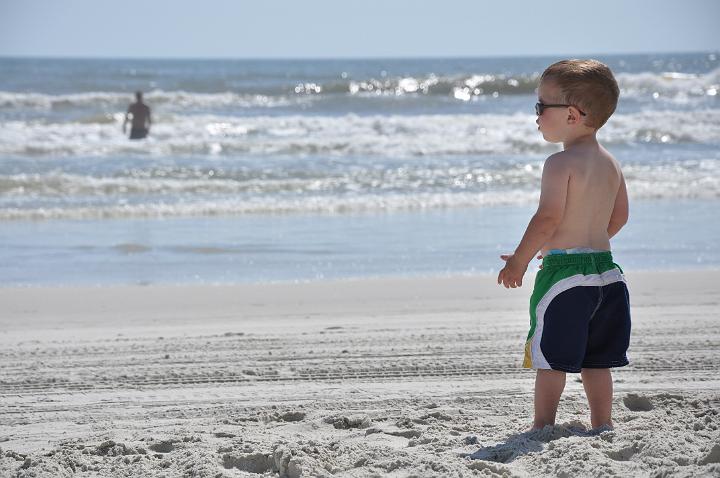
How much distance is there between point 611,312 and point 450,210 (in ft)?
22.8

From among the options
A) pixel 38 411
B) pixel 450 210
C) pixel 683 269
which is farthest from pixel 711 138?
pixel 38 411

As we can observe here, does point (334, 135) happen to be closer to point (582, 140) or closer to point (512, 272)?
point (582, 140)

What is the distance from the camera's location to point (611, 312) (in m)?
3.16

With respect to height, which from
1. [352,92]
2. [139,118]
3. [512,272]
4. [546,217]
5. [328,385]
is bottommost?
[328,385]

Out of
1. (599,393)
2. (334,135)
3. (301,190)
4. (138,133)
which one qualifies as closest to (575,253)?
(599,393)

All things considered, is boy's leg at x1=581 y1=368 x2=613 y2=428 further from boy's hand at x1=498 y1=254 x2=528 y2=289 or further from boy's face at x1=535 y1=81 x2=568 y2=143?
boy's face at x1=535 y1=81 x2=568 y2=143

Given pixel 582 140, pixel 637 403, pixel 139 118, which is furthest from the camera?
pixel 139 118

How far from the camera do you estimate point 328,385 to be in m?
3.99

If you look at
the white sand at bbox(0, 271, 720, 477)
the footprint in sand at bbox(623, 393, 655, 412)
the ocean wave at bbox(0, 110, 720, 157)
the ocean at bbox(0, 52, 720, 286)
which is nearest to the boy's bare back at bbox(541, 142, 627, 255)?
the white sand at bbox(0, 271, 720, 477)

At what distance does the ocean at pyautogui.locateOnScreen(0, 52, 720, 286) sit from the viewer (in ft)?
24.2

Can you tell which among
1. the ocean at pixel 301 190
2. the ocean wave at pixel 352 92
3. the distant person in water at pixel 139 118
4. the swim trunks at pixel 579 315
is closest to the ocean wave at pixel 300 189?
the ocean at pixel 301 190

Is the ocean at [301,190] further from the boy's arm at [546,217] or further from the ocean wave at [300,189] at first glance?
the boy's arm at [546,217]

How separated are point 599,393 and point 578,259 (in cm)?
47

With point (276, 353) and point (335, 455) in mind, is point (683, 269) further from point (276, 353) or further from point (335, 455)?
point (335, 455)
